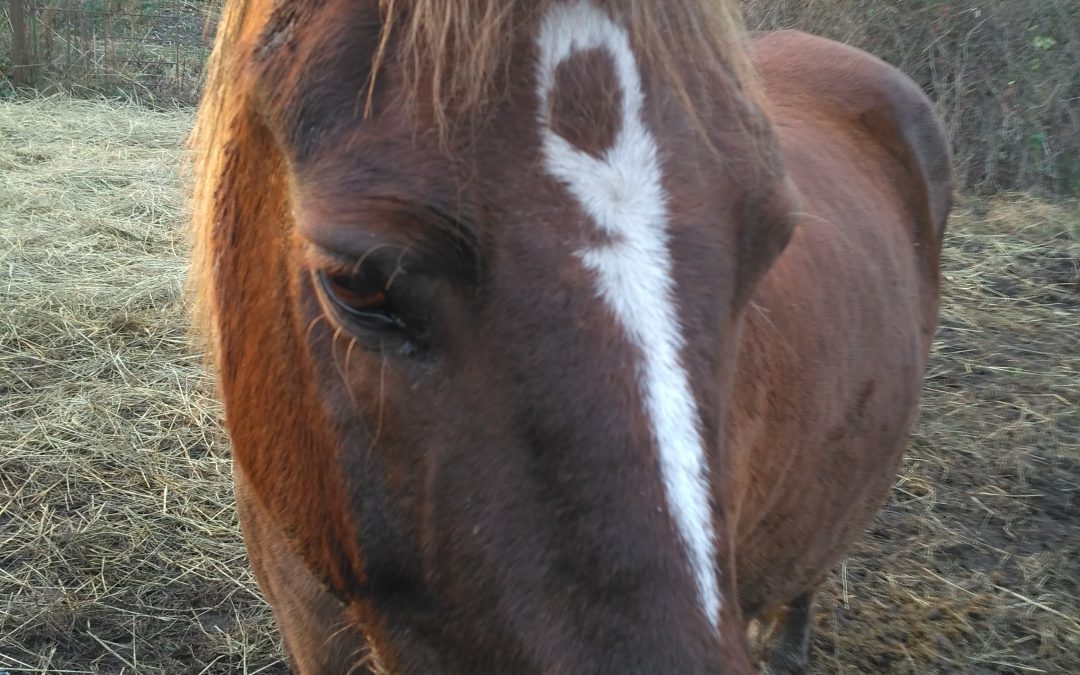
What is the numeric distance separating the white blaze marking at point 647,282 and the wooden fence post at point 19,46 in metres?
10.6

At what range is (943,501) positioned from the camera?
374 centimetres

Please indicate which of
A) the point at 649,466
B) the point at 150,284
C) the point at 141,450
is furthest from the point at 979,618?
the point at 150,284

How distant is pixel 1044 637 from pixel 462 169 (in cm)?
311

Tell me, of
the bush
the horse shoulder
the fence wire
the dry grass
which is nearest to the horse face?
the dry grass

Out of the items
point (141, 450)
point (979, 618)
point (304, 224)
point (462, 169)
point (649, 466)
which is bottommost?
point (141, 450)

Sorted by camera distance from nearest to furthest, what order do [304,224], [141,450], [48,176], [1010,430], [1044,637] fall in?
[304,224] < [1044,637] < [141,450] < [1010,430] < [48,176]

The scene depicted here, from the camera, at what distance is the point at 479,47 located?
963mm

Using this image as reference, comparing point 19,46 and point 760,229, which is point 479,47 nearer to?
point 760,229

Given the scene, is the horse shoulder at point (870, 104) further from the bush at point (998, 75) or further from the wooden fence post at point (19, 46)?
the wooden fence post at point (19, 46)

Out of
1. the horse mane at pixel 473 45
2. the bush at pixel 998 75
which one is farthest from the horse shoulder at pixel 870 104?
the bush at pixel 998 75

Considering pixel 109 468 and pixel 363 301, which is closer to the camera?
pixel 363 301

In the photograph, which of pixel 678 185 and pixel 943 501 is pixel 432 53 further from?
pixel 943 501

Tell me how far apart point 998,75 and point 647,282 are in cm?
822

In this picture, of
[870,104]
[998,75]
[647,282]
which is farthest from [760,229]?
[998,75]
